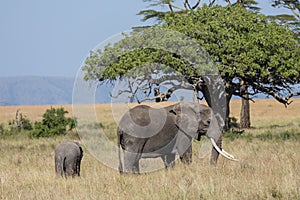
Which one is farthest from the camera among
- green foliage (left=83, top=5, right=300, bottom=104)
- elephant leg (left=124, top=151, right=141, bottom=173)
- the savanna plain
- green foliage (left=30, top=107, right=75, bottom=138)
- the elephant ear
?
green foliage (left=30, top=107, right=75, bottom=138)

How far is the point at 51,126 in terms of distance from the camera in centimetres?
2597

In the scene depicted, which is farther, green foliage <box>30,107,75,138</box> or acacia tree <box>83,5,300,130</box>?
green foliage <box>30,107,75,138</box>

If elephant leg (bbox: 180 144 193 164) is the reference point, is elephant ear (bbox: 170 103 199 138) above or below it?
above

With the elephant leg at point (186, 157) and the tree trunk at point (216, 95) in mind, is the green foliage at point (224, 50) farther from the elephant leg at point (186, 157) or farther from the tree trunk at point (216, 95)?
the elephant leg at point (186, 157)

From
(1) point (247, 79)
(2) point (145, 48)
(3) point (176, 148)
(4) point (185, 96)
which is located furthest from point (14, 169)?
(1) point (247, 79)

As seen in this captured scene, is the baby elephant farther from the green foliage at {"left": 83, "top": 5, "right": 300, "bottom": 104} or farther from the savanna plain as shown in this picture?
the green foliage at {"left": 83, "top": 5, "right": 300, "bottom": 104}

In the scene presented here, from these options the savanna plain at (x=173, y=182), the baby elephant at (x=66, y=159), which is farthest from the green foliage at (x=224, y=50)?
the baby elephant at (x=66, y=159)

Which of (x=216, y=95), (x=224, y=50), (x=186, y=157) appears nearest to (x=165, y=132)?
(x=186, y=157)

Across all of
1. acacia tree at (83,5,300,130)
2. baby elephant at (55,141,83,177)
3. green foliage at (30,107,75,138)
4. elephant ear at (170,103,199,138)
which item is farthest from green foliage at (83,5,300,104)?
baby elephant at (55,141,83,177)

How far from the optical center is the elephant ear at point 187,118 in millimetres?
11344

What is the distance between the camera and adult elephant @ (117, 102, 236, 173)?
36.4 feet

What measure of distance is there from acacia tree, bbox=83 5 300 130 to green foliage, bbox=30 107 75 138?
4775 millimetres

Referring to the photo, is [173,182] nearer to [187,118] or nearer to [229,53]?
[187,118]

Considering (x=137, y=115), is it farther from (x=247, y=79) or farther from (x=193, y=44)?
(x=247, y=79)
